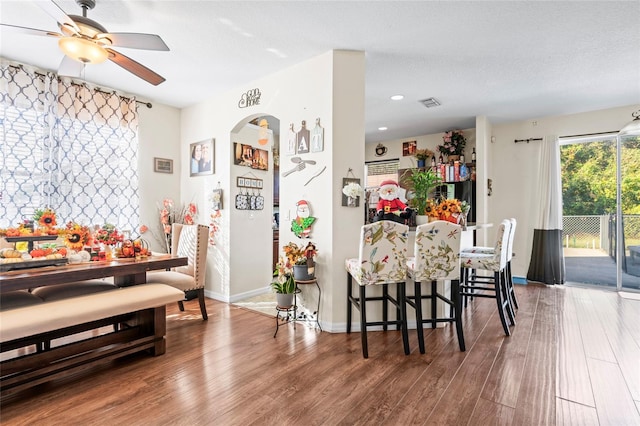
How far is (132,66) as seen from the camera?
247 cm

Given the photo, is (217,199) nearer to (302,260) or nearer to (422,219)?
(302,260)

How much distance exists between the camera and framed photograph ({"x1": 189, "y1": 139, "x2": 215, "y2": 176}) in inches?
167

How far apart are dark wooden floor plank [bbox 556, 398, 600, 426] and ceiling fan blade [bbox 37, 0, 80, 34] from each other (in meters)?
3.57

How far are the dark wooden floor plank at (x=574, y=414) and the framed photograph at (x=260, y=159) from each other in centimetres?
382

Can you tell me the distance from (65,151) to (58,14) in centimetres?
224

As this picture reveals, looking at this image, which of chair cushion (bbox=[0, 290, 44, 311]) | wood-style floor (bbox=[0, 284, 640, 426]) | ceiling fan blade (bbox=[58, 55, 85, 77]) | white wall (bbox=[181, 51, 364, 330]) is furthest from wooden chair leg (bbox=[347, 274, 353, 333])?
ceiling fan blade (bbox=[58, 55, 85, 77])

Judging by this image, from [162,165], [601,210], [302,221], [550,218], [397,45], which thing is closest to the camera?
[397,45]

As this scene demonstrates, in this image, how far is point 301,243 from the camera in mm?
3281

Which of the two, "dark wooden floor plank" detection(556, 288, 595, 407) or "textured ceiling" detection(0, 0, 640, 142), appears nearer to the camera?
"dark wooden floor plank" detection(556, 288, 595, 407)

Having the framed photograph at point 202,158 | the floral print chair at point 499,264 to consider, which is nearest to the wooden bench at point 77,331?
the framed photograph at point 202,158

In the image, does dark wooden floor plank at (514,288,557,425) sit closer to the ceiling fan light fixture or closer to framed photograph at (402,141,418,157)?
the ceiling fan light fixture

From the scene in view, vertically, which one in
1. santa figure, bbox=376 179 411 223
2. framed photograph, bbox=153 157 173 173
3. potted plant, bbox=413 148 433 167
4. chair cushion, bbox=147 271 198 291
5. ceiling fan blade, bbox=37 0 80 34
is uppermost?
ceiling fan blade, bbox=37 0 80 34

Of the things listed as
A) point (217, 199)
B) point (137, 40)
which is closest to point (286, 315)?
point (217, 199)

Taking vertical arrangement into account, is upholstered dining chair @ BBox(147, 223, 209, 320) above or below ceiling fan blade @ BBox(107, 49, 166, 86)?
below
